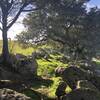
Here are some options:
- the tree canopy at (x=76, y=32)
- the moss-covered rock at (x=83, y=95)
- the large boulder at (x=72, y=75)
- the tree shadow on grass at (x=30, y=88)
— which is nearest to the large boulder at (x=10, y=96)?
the moss-covered rock at (x=83, y=95)

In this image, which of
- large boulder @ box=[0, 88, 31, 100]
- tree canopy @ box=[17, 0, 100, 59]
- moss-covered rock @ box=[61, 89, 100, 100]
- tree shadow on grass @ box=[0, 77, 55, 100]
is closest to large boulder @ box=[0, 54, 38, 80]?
tree shadow on grass @ box=[0, 77, 55, 100]

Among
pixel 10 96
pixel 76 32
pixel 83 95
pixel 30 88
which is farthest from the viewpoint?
pixel 76 32

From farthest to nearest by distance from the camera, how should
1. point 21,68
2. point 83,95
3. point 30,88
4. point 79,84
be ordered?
point 21,68 → point 30,88 → point 79,84 → point 83,95

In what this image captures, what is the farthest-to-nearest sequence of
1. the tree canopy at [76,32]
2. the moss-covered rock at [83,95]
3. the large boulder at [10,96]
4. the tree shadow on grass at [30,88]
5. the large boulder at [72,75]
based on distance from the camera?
the tree canopy at [76,32]
the large boulder at [72,75]
the tree shadow on grass at [30,88]
the moss-covered rock at [83,95]
the large boulder at [10,96]

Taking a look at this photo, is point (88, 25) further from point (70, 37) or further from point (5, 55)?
point (5, 55)

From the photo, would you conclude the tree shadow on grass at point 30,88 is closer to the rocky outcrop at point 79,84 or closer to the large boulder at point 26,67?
the large boulder at point 26,67

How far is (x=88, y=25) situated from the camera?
2467 inches

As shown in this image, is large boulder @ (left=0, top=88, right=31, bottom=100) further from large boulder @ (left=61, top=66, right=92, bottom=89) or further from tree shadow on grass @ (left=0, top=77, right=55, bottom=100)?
large boulder @ (left=61, top=66, right=92, bottom=89)

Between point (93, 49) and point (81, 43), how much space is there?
3.62 metres

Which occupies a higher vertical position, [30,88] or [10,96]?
[10,96]

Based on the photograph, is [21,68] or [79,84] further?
[21,68]

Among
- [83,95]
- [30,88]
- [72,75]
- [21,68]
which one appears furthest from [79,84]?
[21,68]

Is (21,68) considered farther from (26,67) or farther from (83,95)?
(83,95)

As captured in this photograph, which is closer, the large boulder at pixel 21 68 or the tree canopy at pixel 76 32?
the large boulder at pixel 21 68
